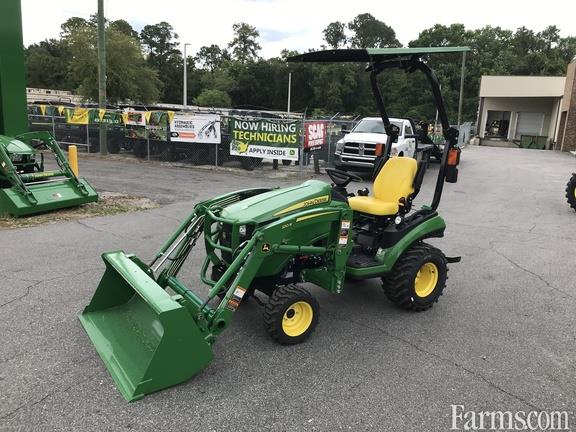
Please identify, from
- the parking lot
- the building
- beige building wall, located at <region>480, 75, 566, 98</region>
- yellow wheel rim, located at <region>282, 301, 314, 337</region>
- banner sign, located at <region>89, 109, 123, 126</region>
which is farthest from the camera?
beige building wall, located at <region>480, 75, 566, 98</region>

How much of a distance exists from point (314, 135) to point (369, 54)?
10.5 meters

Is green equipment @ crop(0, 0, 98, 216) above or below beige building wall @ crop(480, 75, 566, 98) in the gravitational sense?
below

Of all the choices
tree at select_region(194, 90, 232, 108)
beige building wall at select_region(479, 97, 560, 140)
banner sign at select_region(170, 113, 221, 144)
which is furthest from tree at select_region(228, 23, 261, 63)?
banner sign at select_region(170, 113, 221, 144)

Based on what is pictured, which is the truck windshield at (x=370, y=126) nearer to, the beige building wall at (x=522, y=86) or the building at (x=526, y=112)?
the building at (x=526, y=112)

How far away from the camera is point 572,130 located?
30.4 metres

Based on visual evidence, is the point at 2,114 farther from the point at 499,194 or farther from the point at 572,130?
the point at 572,130

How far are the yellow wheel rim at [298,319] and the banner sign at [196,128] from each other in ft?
38.3

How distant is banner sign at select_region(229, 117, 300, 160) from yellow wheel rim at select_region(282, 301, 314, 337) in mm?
10402

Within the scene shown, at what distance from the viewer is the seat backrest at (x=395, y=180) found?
4.70 meters

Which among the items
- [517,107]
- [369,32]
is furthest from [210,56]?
[517,107]

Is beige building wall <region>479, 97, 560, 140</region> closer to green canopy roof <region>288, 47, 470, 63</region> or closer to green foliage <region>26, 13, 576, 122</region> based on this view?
green foliage <region>26, 13, 576, 122</region>

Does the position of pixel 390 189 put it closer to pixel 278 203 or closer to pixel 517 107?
pixel 278 203

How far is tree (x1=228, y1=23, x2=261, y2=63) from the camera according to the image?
9100cm

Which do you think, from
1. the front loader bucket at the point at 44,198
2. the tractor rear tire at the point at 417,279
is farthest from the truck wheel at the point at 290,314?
the front loader bucket at the point at 44,198
